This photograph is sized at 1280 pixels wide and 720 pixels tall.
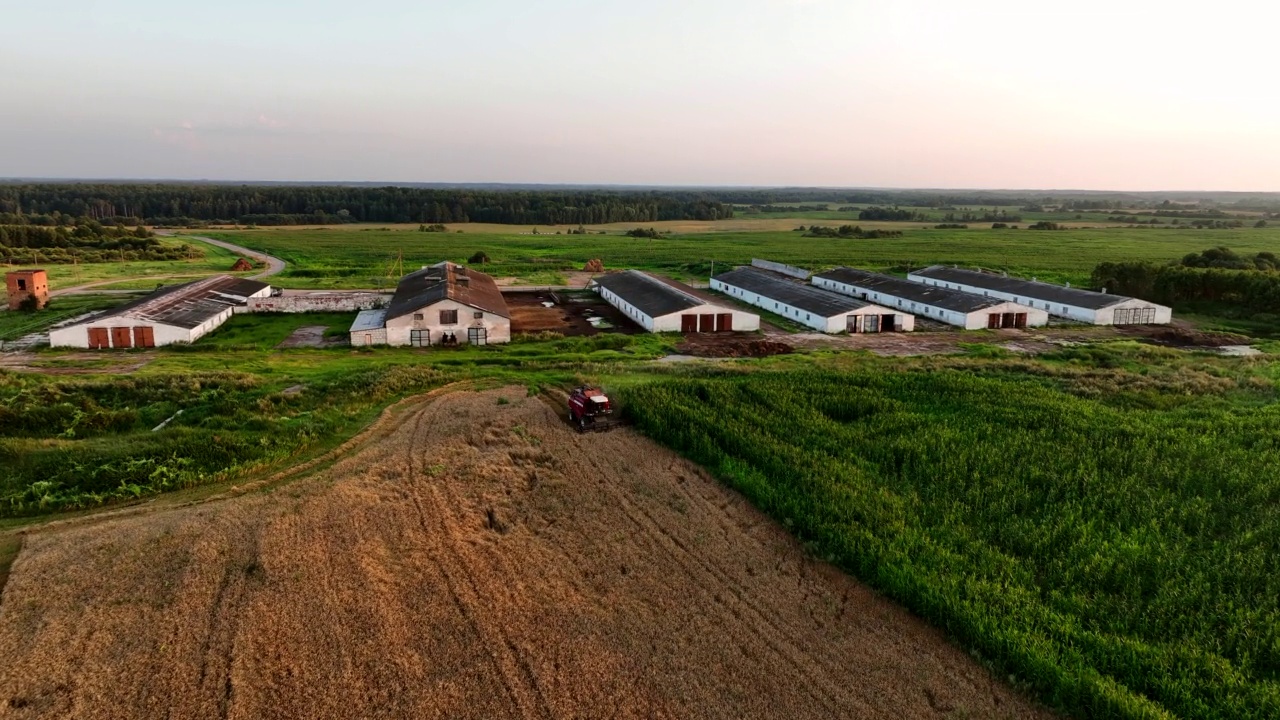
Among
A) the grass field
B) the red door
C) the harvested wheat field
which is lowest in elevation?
the harvested wheat field

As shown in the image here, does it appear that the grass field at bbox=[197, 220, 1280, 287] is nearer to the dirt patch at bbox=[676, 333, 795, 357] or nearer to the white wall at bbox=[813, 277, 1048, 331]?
the white wall at bbox=[813, 277, 1048, 331]

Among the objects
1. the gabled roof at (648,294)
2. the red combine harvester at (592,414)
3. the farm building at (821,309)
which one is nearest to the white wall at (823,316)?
the farm building at (821,309)

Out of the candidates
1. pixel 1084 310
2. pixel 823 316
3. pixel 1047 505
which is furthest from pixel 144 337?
pixel 1084 310

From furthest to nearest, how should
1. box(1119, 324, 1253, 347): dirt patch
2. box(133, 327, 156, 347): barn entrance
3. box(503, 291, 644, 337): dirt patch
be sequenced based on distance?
box(503, 291, 644, 337): dirt patch → box(1119, 324, 1253, 347): dirt patch → box(133, 327, 156, 347): barn entrance

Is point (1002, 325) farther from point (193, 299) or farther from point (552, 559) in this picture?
point (193, 299)

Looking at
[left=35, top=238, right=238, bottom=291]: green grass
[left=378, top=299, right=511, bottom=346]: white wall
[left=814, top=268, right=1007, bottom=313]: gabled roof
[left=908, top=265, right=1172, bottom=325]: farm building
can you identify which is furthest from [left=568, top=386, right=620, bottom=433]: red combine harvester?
[left=35, top=238, right=238, bottom=291]: green grass

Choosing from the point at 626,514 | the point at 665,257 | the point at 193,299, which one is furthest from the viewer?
the point at 665,257

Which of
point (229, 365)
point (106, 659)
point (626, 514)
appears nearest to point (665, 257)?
point (229, 365)

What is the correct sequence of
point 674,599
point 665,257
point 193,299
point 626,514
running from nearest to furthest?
1. point 674,599
2. point 626,514
3. point 193,299
4. point 665,257
